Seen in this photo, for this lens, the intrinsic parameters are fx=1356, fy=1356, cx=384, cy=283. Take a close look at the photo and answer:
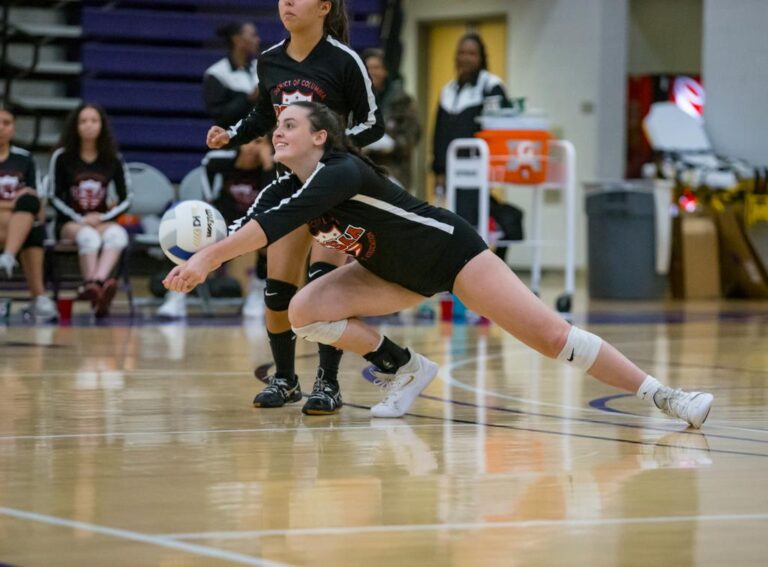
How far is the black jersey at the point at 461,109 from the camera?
9852mm

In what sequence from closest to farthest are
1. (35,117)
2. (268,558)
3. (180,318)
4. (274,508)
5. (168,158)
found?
1. (268,558)
2. (274,508)
3. (180,318)
4. (35,117)
5. (168,158)

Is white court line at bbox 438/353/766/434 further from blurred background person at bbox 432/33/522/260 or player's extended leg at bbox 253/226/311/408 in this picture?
blurred background person at bbox 432/33/522/260

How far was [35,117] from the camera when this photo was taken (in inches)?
432

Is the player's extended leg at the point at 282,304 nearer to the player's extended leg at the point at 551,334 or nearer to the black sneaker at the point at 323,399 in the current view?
the black sneaker at the point at 323,399

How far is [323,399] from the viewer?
4.51 m

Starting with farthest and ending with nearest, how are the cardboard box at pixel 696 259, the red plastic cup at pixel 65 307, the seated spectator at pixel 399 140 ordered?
the cardboard box at pixel 696 259
the seated spectator at pixel 399 140
the red plastic cup at pixel 65 307

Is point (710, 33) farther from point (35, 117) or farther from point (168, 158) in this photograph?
point (35, 117)

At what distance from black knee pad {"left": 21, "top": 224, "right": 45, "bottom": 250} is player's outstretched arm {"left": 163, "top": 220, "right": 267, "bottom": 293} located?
15.5ft

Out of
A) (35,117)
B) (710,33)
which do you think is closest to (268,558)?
(35,117)

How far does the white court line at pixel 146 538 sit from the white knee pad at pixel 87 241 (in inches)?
220

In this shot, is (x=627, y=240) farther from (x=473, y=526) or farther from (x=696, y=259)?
(x=473, y=526)


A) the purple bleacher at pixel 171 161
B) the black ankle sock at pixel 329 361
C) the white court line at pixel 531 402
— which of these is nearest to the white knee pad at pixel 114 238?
the white court line at pixel 531 402

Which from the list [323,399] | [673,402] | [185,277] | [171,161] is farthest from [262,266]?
[171,161]

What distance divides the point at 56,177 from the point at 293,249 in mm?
4368
